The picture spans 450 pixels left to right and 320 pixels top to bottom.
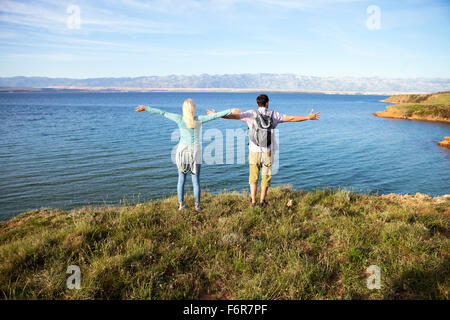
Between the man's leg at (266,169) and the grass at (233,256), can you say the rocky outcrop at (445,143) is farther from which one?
the man's leg at (266,169)

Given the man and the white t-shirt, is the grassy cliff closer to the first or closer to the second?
the man

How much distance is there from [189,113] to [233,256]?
335 centimetres

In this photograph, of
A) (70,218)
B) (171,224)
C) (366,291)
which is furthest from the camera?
(70,218)

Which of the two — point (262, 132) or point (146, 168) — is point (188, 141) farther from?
point (146, 168)

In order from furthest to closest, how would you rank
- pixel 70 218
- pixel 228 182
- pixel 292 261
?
pixel 228 182 → pixel 70 218 → pixel 292 261

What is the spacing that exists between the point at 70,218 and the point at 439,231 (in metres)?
9.59

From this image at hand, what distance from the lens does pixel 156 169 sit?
18.9m

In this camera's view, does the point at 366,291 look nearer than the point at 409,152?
Yes

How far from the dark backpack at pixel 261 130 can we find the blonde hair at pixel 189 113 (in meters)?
1.57

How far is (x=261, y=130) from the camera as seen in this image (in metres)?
6.68

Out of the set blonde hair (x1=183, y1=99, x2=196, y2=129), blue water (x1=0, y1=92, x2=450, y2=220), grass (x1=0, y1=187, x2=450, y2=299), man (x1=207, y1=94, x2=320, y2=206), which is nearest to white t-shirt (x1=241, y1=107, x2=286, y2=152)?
man (x1=207, y1=94, x2=320, y2=206)

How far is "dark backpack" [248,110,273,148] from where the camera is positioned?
6605 mm
